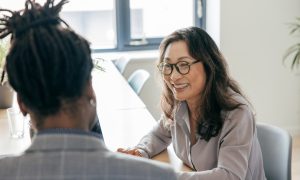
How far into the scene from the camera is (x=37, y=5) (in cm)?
94

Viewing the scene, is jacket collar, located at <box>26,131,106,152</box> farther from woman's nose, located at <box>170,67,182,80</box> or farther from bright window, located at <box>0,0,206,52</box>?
bright window, located at <box>0,0,206,52</box>

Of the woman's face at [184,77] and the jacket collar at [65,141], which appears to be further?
the woman's face at [184,77]

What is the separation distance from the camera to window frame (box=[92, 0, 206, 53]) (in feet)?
13.9

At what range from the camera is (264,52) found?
391cm

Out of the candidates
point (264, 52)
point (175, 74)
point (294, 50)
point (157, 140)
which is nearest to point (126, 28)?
point (264, 52)

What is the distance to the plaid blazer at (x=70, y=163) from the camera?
2.54ft

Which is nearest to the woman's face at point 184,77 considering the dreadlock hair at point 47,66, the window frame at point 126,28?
the dreadlock hair at point 47,66

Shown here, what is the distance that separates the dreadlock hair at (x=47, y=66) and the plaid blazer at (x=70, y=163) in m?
0.06

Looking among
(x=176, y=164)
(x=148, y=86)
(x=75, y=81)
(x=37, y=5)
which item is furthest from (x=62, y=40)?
(x=148, y=86)

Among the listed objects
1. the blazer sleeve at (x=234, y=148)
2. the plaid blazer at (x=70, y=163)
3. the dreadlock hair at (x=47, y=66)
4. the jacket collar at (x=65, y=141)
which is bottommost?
the blazer sleeve at (x=234, y=148)

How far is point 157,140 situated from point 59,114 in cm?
109

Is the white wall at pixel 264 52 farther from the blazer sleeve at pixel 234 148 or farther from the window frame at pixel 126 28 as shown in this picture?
the blazer sleeve at pixel 234 148

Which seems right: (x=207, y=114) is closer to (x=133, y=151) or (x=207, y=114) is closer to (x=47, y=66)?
(x=133, y=151)

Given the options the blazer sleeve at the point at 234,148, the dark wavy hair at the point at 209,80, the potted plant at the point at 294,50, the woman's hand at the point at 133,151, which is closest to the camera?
the blazer sleeve at the point at 234,148
